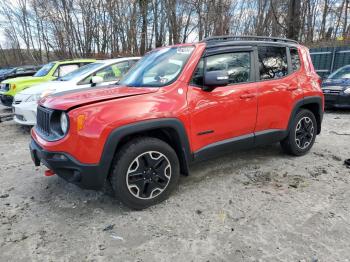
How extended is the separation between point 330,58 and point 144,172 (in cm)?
1408

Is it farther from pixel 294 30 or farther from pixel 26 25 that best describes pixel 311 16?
pixel 26 25

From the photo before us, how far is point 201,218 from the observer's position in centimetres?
309

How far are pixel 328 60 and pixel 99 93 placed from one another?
14114 mm

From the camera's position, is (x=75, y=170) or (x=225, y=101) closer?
(x=75, y=170)

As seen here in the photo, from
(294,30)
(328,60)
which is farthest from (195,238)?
(294,30)

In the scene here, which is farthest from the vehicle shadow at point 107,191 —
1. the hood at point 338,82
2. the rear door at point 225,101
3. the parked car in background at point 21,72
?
the parked car in background at point 21,72

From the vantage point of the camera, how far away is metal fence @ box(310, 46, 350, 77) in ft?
44.7

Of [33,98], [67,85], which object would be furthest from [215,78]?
[33,98]

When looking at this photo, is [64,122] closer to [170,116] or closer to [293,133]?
[170,116]

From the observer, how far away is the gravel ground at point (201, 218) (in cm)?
259

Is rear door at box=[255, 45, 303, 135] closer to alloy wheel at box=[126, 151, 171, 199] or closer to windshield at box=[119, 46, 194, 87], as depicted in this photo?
windshield at box=[119, 46, 194, 87]

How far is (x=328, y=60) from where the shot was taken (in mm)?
14477

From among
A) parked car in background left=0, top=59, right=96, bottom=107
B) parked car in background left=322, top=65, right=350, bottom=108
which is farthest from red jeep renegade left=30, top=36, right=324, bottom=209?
parked car in background left=0, top=59, right=96, bottom=107

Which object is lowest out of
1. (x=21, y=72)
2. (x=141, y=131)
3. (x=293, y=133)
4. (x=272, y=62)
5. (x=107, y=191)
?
(x=107, y=191)
